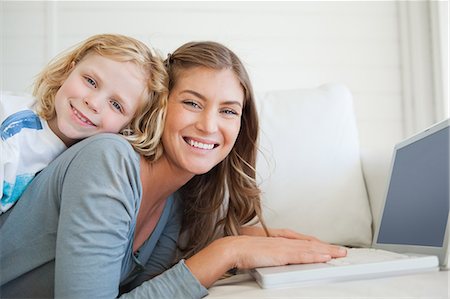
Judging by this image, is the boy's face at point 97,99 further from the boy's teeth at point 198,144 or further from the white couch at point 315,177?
the white couch at point 315,177

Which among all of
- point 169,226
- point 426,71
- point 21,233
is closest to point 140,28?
point 169,226

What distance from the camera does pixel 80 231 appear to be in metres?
0.80

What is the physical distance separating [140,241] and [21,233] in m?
0.32

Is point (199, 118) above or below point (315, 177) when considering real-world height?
above

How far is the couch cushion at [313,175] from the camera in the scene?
140 centimetres

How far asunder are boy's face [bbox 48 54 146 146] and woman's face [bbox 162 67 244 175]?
3.8 inches

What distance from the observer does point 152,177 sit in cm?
110

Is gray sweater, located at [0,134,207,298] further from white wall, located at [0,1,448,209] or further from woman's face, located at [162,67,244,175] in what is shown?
white wall, located at [0,1,448,209]

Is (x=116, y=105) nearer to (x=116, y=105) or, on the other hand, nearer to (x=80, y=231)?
(x=116, y=105)

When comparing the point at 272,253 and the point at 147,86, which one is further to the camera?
the point at 147,86

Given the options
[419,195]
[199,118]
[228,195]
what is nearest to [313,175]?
[228,195]

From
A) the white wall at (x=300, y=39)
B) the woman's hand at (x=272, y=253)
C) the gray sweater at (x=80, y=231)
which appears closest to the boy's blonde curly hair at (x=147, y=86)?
the gray sweater at (x=80, y=231)

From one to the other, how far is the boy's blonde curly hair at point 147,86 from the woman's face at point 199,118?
0.03m

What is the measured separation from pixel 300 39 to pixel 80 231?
1564 mm
